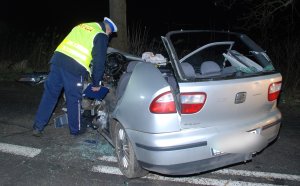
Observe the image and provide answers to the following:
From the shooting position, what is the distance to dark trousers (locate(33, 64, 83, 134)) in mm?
5414

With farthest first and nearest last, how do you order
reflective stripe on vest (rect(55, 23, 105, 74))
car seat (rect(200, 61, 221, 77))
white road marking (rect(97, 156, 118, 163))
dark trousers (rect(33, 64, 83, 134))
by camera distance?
dark trousers (rect(33, 64, 83, 134)) < reflective stripe on vest (rect(55, 23, 105, 74)) < white road marking (rect(97, 156, 118, 163)) < car seat (rect(200, 61, 221, 77))

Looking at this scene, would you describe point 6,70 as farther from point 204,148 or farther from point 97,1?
point 97,1

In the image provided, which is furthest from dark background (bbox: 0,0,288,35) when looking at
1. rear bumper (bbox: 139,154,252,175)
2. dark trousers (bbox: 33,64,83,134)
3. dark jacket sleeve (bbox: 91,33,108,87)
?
rear bumper (bbox: 139,154,252,175)

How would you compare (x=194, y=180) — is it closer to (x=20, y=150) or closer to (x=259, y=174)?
(x=259, y=174)

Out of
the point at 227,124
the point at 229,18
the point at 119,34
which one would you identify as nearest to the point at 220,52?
the point at 227,124

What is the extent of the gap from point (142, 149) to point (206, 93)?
80cm

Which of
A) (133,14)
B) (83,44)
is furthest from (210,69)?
(133,14)

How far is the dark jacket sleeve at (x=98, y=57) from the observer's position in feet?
16.9

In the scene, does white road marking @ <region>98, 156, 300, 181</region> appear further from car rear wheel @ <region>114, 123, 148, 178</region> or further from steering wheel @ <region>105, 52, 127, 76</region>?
steering wheel @ <region>105, 52, 127, 76</region>

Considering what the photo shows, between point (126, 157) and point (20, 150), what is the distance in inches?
64.8

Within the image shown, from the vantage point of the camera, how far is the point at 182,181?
437 centimetres

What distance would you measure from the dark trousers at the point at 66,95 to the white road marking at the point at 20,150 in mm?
532

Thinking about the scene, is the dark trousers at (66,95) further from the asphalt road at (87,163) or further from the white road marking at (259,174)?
the white road marking at (259,174)

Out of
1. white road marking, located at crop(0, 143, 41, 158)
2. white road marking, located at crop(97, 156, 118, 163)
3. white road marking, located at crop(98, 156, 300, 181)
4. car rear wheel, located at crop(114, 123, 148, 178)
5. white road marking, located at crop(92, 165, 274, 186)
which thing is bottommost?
white road marking, located at crop(0, 143, 41, 158)
